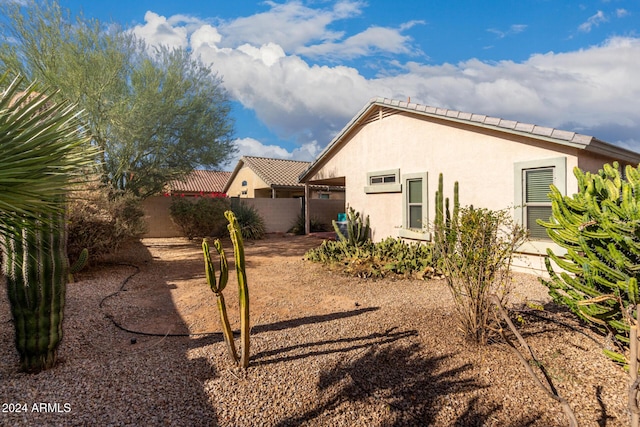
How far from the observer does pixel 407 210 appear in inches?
411

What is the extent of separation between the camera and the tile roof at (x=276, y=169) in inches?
849

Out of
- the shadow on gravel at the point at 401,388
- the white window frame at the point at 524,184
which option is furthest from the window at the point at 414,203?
the shadow on gravel at the point at 401,388

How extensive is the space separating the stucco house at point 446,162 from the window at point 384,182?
0.10 ft

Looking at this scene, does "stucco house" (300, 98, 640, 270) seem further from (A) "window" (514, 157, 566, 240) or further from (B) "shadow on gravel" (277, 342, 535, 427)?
(B) "shadow on gravel" (277, 342, 535, 427)

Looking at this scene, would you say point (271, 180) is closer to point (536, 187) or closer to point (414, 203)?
point (414, 203)

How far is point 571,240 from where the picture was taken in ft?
13.4

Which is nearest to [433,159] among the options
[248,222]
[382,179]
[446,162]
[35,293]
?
[446,162]

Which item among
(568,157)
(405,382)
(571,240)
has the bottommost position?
(405,382)

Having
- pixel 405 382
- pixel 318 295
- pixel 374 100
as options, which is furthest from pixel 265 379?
pixel 374 100

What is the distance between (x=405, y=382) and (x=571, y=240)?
2.65m

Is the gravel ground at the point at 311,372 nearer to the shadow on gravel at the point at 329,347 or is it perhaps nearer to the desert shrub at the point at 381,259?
the shadow on gravel at the point at 329,347

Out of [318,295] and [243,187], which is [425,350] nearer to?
[318,295]

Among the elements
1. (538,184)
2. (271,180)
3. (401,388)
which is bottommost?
(401,388)

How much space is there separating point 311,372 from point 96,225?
24.1ft
